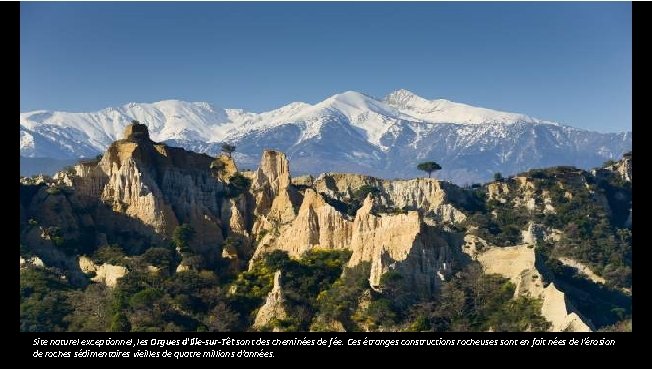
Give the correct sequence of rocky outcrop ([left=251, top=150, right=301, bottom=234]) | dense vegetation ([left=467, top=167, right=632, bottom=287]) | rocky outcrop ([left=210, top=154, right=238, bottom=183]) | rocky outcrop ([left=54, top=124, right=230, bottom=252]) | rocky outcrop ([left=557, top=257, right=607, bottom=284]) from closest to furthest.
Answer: rocky outcrop ([left=54, top=124, right=230, bottom=252]) → rocky outcrop ([left=557, top=257, right=607, bottom=284]) → rocky outcrop ([left=251, top=150, right=301, bottom=234]) → dense vegetation ([left=467, top=167, right=632, bottom=287]) → rocky outcrop ([left=210, top=154, right=238, bottom=183])

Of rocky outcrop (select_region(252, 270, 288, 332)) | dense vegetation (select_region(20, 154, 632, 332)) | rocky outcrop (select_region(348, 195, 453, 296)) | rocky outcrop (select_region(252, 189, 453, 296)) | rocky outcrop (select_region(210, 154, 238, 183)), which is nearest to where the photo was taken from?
dense vegetation (select_region(20, 154, 632, 332))

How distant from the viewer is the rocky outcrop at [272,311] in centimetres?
5275

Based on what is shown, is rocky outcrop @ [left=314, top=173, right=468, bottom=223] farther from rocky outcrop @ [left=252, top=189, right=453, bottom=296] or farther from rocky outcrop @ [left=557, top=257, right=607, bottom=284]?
rocky outcrop @ [left=252, top=189, right=453, bottom=296]

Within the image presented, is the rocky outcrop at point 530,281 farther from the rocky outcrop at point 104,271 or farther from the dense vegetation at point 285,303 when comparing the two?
the rocky outcrop at point 104,271

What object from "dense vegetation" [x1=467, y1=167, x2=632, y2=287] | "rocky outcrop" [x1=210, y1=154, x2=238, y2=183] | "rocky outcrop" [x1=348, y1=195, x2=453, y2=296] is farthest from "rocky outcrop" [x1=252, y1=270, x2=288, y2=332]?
"rocky outcrop" [x1=210, y1=154, x2=238, y2=183]

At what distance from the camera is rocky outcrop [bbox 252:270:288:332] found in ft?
173

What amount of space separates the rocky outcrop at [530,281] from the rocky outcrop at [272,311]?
43.4 ft

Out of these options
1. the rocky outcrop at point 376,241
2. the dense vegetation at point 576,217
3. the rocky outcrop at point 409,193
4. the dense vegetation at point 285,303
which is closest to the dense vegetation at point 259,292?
the dense vegetation at point 285,303

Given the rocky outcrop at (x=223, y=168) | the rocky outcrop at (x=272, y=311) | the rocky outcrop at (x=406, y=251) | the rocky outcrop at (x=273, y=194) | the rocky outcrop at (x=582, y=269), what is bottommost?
the rocky outcrop at (x=272, y=311)

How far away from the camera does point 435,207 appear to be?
3447 inches

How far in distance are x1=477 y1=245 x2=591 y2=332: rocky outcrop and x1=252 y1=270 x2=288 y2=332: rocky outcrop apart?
13.2 metres
